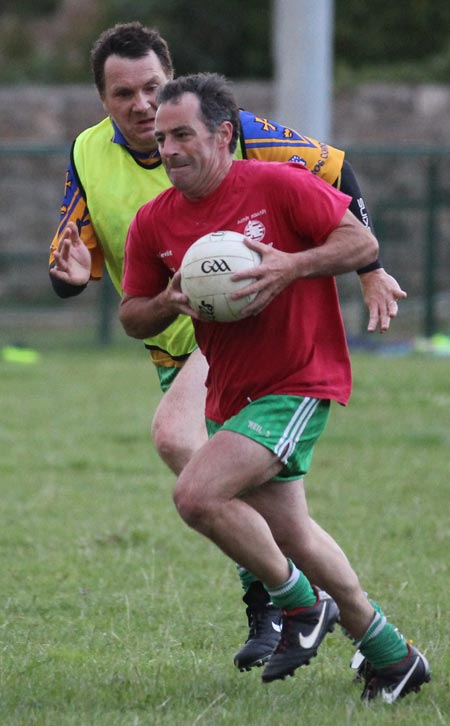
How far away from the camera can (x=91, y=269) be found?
20.2 ft

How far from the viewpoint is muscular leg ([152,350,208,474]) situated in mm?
5891

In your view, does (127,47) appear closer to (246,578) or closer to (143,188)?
(143,188)

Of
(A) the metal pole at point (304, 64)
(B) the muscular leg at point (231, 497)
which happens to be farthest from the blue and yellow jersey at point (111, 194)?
(A) the metal pole at point (304, 64)

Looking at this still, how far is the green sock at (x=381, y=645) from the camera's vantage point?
4.96 meters

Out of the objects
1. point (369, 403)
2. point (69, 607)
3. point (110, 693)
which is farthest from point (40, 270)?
point (110, 693)

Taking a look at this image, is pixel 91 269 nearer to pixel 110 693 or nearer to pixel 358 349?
pixel 110 693

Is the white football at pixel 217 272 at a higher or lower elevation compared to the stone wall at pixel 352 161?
higher

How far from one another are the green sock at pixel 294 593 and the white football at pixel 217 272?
3.06 ft

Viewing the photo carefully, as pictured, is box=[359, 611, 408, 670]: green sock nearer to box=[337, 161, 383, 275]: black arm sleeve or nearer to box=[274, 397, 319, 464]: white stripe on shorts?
box=[274, 397, 319, 464]: white stripe on shorts

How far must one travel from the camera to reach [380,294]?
5.13 meters

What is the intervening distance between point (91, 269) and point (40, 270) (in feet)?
44.0

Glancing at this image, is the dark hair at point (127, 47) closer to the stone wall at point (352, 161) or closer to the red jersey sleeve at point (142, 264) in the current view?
the red jersey sleeve at point (142, 264)

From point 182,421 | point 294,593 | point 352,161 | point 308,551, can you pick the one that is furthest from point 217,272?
point 352,161

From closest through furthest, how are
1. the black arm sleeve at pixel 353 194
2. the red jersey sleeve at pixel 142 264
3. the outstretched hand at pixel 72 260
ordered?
the red jersey sleeve at pixel 142 264 → the black arm sleeve at pixel 353 194 → the outstretched hand at pixel 72 260
